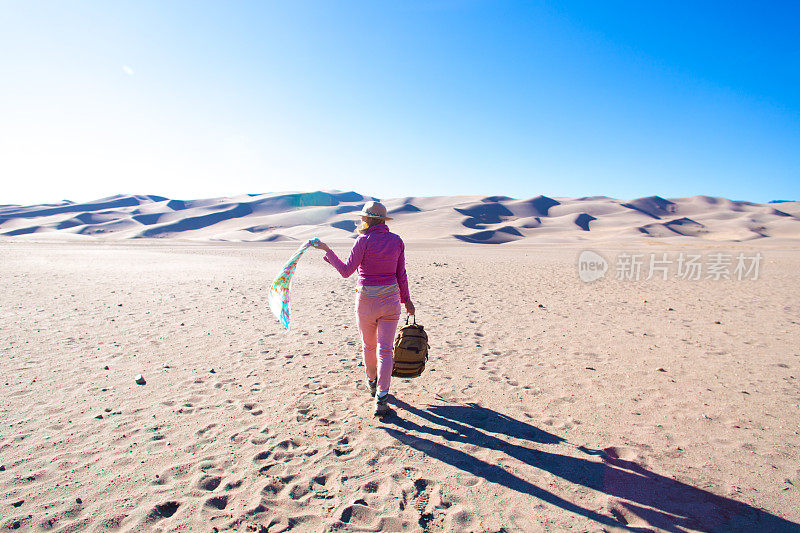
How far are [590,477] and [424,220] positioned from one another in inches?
2921

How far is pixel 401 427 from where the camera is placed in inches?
181

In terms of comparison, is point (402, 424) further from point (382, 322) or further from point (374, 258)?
point (374, 258)

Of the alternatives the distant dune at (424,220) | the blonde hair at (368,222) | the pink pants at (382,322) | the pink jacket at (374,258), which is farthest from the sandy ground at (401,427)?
the distant dune at (424,220)

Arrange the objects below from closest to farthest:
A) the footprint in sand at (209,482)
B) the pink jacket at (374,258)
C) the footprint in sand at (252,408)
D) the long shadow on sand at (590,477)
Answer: the long shadow on sand at (590,477)
the footprint in sand at (209,482)
the pink jacket at (374,258)
the footprint in sand at (252,408)

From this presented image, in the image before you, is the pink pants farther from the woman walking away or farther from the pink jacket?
the pink jacket

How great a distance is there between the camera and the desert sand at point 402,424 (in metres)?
3.27

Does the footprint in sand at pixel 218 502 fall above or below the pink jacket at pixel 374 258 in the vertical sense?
below

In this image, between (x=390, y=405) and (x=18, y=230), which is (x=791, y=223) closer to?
(x=390, y=405)

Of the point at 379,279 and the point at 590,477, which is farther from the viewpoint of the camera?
the point at 379,279

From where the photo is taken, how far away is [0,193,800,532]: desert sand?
10.7 feet

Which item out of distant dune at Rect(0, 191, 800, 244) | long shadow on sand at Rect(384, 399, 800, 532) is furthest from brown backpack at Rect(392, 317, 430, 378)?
distant dune at Rect(0, 191, 800, 244)

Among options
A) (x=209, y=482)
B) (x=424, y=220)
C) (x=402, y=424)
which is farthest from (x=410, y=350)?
(x=424, y=220)

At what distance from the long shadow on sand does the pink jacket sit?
171cm

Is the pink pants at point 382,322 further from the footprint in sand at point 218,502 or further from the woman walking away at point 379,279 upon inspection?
the footprint in sand at point 218,502
